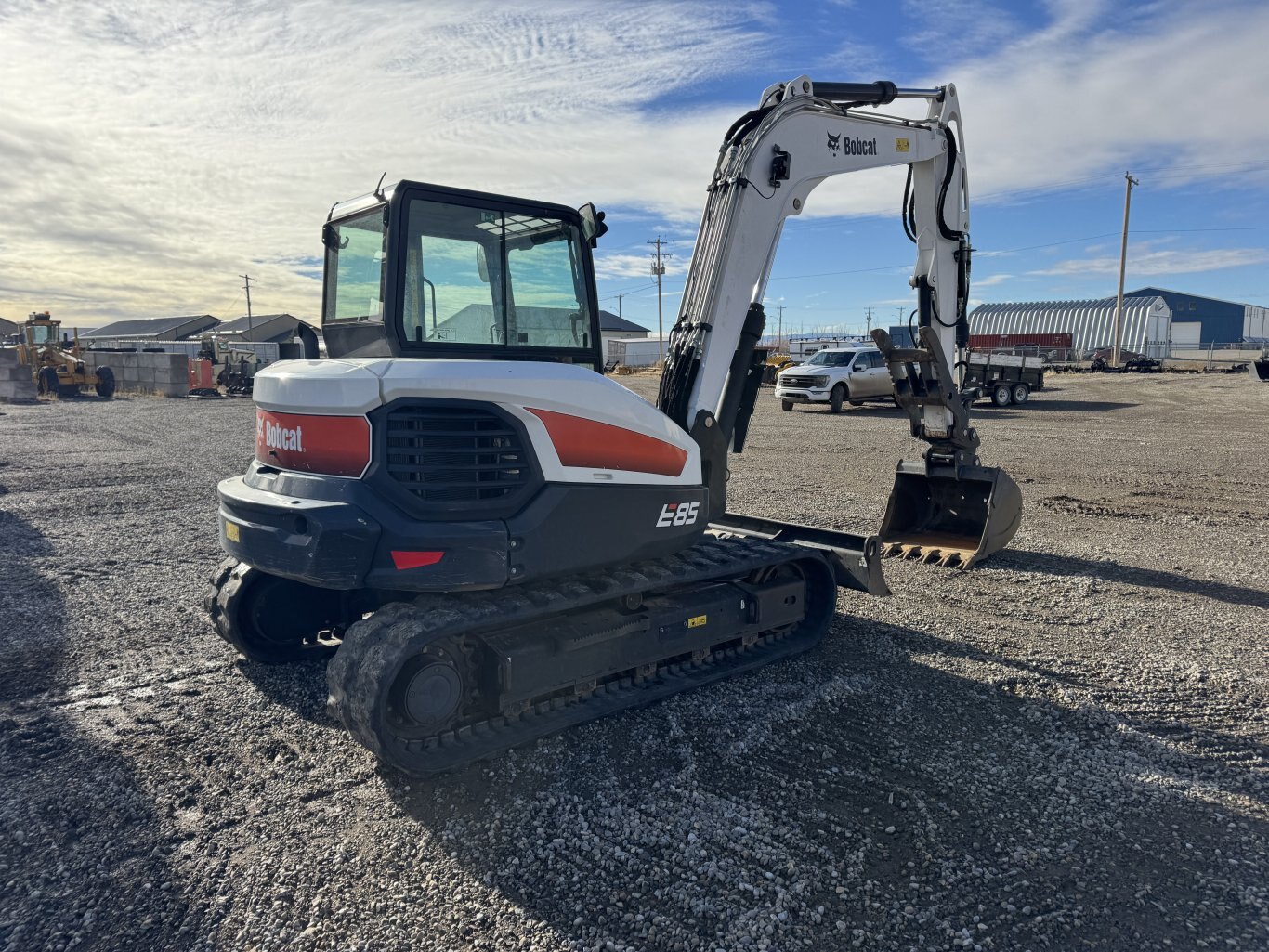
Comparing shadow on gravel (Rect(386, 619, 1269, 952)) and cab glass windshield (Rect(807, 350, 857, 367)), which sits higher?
cab glass windshield (Rect(807, 350, 857, 367))

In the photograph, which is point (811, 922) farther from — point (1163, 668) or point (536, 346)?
point (1163, 668)

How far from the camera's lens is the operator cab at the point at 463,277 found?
458 cm

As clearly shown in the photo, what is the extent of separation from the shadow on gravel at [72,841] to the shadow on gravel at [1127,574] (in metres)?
6.89

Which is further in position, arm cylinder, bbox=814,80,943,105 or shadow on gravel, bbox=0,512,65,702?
arm cylinder, bbox=814,80,943,105

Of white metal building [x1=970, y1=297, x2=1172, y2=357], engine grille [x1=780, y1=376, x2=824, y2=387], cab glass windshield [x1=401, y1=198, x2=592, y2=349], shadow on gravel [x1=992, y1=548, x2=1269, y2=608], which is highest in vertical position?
white metal building [x1=970, y1=297, x2=1172, y2=357]

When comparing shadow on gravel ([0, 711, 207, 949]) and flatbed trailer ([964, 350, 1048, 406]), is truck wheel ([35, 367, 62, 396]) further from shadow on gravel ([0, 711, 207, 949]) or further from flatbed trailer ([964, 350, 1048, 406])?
shadow on gravel ([0, 711, 207, 949])

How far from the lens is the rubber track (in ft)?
12.8

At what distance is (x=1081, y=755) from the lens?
4305 mm

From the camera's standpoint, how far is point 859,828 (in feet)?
12.1

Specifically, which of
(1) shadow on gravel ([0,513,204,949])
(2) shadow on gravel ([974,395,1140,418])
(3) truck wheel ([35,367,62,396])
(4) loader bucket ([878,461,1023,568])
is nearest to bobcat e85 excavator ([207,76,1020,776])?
(1) shadow on gravel ([0,513,204,949])

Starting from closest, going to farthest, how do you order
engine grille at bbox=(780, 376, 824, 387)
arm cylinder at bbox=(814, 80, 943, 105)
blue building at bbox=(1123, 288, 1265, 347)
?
arm cylinder at bbox=(814, 80, 943, 105) → engine grille at bbox=(780, 376, 824, 387) → blue building at bbox=(1123, 288, 1265, 347)

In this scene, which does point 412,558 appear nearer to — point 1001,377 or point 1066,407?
point 1066,407

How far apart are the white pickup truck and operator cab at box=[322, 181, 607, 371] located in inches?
789

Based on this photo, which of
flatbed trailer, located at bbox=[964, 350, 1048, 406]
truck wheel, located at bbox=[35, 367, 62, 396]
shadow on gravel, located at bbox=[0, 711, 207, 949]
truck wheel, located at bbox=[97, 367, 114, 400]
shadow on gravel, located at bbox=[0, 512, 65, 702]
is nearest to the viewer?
shadow on gravel, located at bbox=[0, 711, 207, 949]
